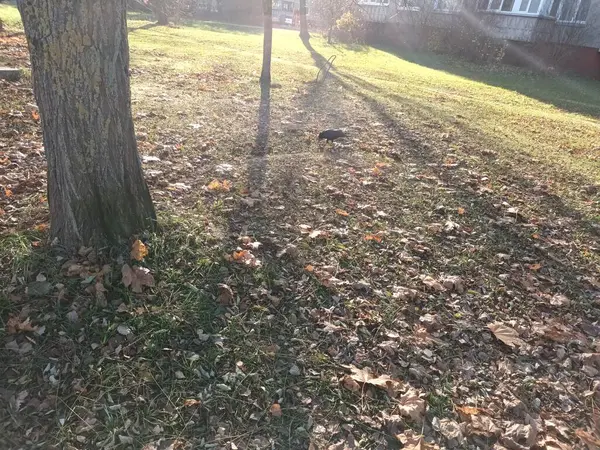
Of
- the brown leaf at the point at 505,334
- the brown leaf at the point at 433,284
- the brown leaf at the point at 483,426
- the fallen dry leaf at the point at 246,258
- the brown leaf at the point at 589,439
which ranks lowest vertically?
the brown leaf at the point at 589,439

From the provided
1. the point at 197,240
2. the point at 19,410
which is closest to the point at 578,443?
the point at 197,240

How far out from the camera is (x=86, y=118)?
2736 millimetres

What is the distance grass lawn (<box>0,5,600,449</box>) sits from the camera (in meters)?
2.39

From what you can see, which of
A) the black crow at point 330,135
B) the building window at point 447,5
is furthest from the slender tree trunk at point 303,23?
the black crow at point 330,135

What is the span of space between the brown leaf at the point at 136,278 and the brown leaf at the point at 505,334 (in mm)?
2538

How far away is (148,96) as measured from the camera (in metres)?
7.56

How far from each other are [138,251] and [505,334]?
2770 millimetres

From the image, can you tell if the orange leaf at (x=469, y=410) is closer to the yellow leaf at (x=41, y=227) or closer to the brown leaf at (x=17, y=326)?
the brown leaf at (x=17, y=326)

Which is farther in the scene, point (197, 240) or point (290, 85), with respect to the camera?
point (290, 85)

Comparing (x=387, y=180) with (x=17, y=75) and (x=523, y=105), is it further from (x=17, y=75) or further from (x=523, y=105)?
(x=523, y=105)

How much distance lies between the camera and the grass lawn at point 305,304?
2.39 m

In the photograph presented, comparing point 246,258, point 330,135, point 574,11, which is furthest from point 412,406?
point 574,11

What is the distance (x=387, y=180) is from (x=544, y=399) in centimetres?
309

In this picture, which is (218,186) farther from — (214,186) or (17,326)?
(17,326)
